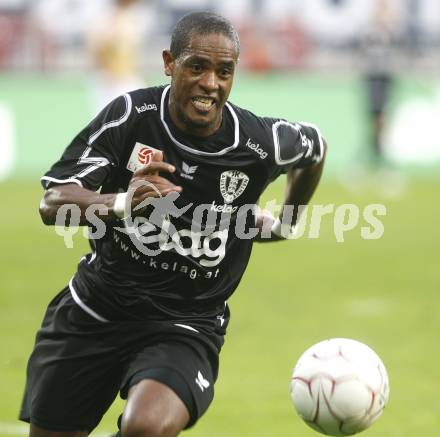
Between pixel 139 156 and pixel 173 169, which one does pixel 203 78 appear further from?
pixel 173 169

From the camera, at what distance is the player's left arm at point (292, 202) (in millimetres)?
6648

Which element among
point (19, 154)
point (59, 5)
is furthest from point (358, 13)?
point (19, 154)

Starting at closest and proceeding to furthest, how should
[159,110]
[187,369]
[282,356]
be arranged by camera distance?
[187,369], [159,110], [282,356]

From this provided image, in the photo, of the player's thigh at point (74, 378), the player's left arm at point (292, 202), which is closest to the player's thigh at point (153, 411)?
the player's thigh at point (74, 378)

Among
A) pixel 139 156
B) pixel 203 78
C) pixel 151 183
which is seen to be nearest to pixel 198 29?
pixel 203 78

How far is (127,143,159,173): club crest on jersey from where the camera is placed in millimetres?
5738

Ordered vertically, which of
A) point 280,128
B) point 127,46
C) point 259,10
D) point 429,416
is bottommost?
point 429,416

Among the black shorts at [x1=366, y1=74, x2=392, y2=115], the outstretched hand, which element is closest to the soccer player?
A: the outstretched hand

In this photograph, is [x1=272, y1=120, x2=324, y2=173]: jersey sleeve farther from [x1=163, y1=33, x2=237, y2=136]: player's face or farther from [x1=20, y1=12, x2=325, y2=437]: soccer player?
[x1=163, y1=33, x2=237, y2=136]: player's face

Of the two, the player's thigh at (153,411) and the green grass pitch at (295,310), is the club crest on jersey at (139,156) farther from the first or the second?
the green grass pitch at (295,310)

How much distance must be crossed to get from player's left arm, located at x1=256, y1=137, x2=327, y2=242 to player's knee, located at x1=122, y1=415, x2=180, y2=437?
5.65 feet

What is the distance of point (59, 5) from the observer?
2195 centimetres

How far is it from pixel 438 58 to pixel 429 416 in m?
15.2

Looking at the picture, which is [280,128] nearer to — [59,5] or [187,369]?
[187,369]
